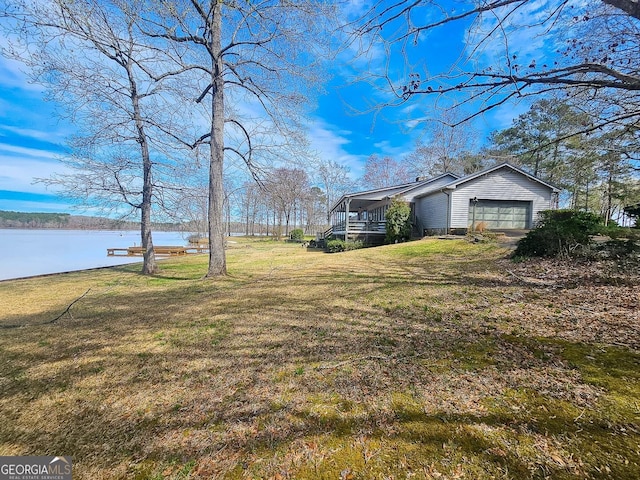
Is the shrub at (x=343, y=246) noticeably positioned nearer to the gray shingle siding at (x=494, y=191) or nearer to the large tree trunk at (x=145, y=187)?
the gray shingle siding at (x=494, y=191)

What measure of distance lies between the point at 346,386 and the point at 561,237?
24.5 ft

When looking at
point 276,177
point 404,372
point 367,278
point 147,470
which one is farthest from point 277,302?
point 276,177

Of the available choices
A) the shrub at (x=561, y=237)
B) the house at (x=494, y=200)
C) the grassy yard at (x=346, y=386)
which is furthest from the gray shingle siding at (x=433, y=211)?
the grassy yard at (x=346, y=386)

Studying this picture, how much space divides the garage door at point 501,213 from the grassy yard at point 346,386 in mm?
10901

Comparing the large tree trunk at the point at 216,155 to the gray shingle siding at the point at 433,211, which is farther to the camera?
the gray shingle siding at the point at 433,211

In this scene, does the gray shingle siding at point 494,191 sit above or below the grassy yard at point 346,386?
above

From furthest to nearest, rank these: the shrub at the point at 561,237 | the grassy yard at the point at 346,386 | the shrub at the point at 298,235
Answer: the shrub at the point at 298,235
the shrub at the point at 561,237
the grassy yard at the point at 346,386

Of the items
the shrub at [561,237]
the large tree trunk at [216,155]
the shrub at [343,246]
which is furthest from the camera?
the shrub at [343,246]

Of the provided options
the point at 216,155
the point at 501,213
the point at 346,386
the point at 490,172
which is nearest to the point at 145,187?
the point at 216,155

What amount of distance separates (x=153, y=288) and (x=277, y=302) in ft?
15.4

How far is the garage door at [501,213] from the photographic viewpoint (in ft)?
51.1

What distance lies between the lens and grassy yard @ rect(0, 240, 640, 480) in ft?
Result: 5.93

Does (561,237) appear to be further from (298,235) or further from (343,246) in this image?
(298,235)

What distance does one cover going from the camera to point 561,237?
689 centimetres
